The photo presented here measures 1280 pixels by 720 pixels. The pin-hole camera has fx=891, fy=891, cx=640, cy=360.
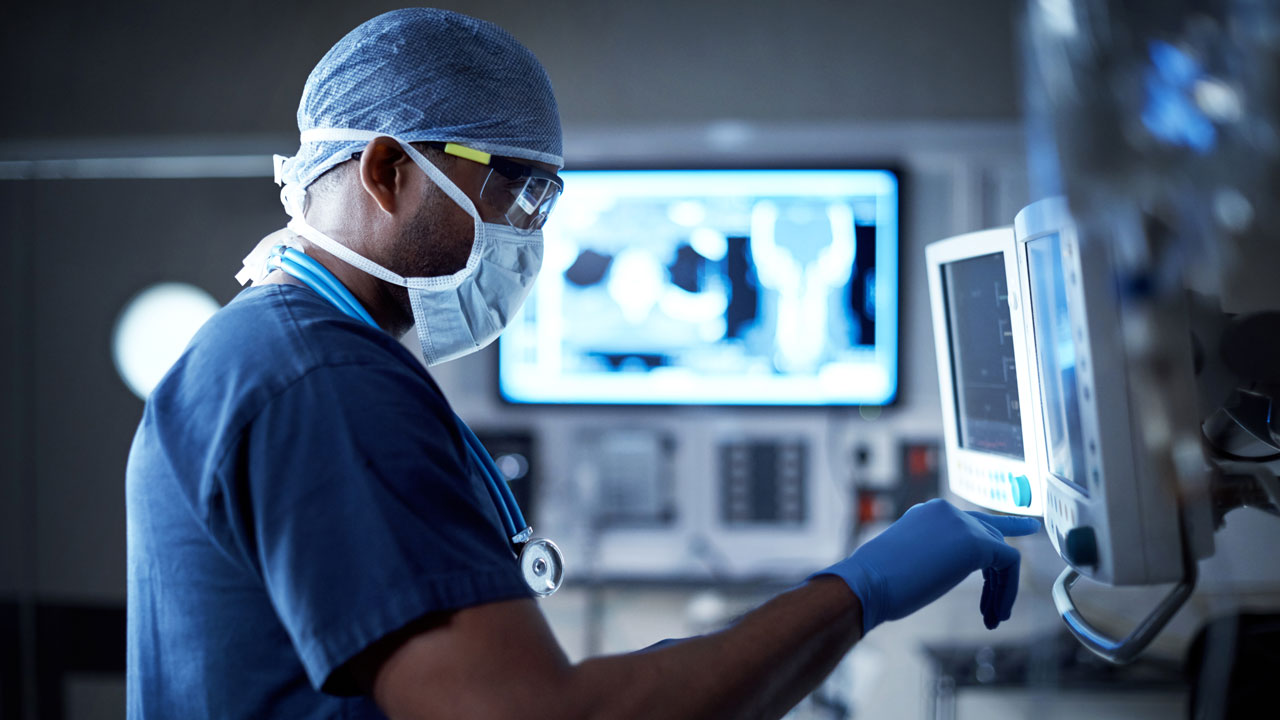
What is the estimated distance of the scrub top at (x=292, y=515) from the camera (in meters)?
0.64

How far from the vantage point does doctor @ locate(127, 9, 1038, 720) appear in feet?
2.09

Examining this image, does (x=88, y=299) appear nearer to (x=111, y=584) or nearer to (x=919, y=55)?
(x=111, y=584)

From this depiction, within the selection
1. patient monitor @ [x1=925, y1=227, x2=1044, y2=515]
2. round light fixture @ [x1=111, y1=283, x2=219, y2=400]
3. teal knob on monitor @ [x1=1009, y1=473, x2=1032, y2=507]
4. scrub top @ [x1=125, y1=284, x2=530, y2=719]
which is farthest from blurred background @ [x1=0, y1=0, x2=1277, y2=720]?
scrub top @ [x1=125, y1=284, x2=530, y2=719]

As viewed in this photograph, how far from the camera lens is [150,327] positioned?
2.48 m

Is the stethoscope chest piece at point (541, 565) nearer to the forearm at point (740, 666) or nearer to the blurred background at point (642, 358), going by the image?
the forearm at point (740, 666)

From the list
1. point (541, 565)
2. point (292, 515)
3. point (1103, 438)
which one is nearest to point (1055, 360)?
point (1103, 438)

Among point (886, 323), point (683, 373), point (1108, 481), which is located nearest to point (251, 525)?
point (1108, 481)

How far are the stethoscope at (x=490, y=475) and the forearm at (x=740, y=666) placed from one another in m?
0.24

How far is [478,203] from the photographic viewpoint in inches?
37.5

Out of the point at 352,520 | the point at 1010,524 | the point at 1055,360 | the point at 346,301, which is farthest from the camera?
the point at 1010,524

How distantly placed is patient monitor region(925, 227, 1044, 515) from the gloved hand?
0.08m

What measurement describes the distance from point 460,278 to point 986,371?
0.63 meters

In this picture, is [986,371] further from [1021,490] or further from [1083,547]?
[1083,547]

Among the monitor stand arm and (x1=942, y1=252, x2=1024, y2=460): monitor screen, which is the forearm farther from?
(x1=942, y1=252, x2=1024, y2=460): monitor screen
